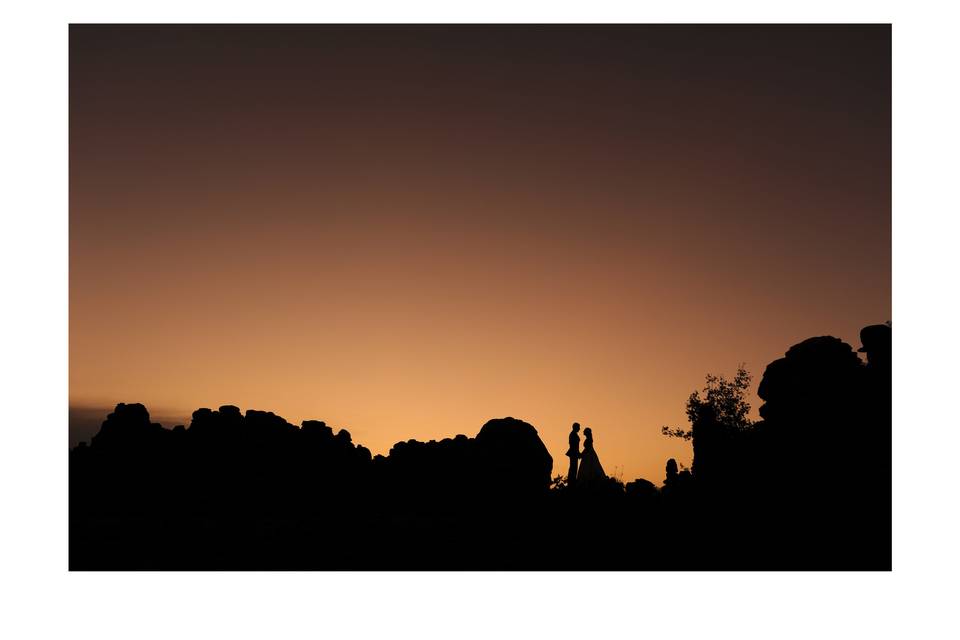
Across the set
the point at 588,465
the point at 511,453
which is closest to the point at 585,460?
the point at 588,465

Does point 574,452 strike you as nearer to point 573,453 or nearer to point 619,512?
point 573,453

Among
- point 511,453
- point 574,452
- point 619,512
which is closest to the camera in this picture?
point 619,512

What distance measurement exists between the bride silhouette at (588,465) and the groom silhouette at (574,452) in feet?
0.91

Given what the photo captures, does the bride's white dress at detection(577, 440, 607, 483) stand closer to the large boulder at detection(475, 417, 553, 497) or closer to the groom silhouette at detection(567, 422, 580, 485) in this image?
the groom silhouette at detection(567, 422, 580, 485)

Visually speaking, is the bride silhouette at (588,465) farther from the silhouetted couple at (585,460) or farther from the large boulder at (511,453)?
the large boulder at (511,453)

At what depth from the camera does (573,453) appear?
39719 millimetres

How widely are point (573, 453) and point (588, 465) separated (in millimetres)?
804

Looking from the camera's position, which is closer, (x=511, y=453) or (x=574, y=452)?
(x=574, y=452)

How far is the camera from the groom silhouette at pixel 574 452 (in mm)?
39425

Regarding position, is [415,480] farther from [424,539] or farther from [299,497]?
[424,539]

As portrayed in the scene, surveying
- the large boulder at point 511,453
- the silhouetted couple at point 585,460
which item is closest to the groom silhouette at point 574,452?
the silhouetted couple at point 585,460

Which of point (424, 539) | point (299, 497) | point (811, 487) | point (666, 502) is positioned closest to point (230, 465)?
point (299, 497)

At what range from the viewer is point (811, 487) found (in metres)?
42.0

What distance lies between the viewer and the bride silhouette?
1559 inches
